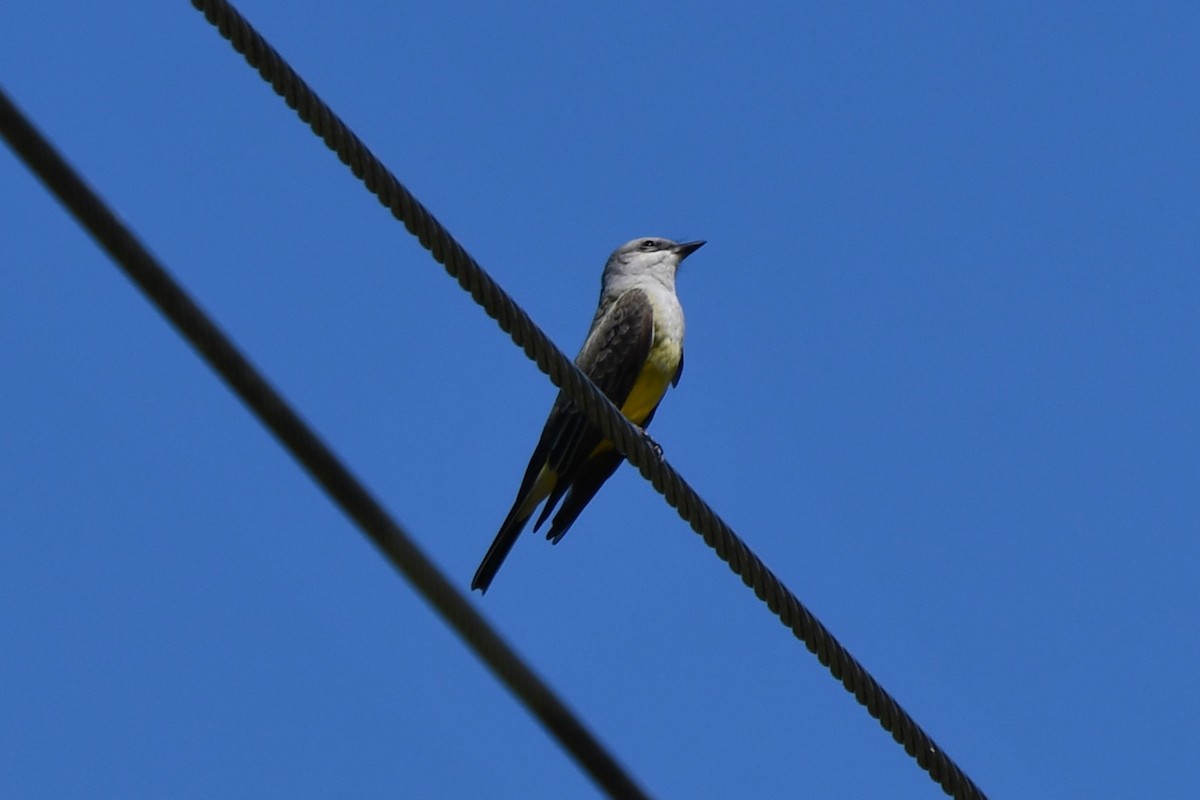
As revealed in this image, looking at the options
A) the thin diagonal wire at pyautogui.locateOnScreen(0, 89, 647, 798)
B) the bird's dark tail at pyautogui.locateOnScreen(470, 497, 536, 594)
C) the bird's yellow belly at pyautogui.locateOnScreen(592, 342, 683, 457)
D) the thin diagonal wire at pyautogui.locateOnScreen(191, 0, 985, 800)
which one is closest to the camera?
the thin diagonal wire at pyautogui.locateOnScreen(0, 89, 647, 798)

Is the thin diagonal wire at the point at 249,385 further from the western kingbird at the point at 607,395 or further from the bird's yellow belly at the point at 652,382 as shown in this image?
the bird's yellow belly at the point at 652,382

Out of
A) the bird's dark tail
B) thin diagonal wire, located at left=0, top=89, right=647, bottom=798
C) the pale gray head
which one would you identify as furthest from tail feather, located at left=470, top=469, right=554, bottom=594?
thin diagonal wire, located at left=0, top=89, right=647, bottom=798

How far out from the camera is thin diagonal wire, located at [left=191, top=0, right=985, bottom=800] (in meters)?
2.78

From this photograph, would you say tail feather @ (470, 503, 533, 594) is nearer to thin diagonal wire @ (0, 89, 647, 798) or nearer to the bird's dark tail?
the bird's dark tail

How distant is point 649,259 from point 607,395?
1408 mm

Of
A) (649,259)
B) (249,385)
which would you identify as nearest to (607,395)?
(649,259)

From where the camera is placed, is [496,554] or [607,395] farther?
[607,395]

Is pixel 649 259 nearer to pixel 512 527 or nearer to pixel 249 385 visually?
pixel 512 527

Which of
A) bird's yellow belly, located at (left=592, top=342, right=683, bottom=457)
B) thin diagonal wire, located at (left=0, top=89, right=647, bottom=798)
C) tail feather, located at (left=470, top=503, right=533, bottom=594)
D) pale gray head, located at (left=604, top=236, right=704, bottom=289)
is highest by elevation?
pale gray head, located at (left=604, top=236, right=704, bottom=289)

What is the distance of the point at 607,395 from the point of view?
713cm

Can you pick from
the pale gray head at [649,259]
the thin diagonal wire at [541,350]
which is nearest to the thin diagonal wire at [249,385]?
the thin diagonal wire at [541,350]

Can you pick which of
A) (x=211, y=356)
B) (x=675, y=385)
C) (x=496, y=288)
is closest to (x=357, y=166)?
(x=496, y=288)

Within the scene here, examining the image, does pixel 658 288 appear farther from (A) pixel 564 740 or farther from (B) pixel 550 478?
(A) pixel 564 740

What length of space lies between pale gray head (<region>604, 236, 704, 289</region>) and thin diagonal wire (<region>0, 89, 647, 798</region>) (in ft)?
20.1
